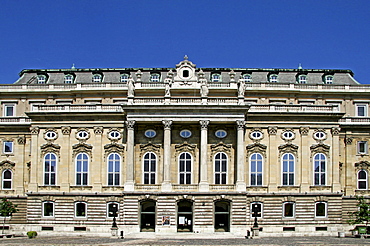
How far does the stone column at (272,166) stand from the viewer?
6712 centimetres

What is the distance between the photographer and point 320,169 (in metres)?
67.6

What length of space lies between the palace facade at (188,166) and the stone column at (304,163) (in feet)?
0.39

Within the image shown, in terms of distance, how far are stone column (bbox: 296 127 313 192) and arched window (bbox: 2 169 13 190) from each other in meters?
36.7

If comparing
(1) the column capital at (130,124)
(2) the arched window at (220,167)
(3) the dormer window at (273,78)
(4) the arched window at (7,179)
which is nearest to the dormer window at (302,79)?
(3) the dormer window at (273,78)

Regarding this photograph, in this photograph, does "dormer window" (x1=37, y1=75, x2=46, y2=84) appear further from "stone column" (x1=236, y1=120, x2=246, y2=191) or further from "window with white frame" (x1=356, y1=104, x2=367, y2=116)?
"window with white frame" (x1=356, y1=104, x2=367, y2=116)

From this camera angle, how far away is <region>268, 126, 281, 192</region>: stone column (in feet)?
220

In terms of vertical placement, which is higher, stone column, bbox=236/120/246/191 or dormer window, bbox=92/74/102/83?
dormer window, bbox=92/74/102/83

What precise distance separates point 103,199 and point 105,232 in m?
3.90

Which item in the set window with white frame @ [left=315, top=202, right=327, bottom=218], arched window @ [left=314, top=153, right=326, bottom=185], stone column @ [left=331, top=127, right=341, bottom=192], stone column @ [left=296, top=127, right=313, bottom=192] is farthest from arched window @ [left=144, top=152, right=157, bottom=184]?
stone column @ [left=331, top=127, right=341, bottom=192]

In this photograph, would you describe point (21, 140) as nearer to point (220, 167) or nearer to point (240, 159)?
point (220, 167)

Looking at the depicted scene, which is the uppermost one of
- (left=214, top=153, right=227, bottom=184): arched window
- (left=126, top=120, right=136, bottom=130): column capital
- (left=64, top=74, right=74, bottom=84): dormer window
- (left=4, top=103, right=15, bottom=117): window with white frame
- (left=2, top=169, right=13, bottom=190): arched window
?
(left=64, top=74, right=74, bottom=84): dormer window

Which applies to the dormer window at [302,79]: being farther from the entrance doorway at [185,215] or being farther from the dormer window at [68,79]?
the dormer window at [68,79]

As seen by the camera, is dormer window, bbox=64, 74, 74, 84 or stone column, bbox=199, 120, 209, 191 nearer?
stone column, bbox=199, 120, 209, 191

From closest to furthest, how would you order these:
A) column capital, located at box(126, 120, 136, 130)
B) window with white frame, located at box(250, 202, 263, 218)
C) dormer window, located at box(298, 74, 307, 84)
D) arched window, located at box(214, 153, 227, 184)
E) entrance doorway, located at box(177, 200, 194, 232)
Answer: window with white frame, located at box(250, 202, 263, 218)
entrance doorway, located at box(177, 200, 194, 232)
column capital, located at box(126, 120, 136, 130)
arched window, located at box(214, 153, 227, 184)
dormer window, located at box(298, 74, 307, 84)
